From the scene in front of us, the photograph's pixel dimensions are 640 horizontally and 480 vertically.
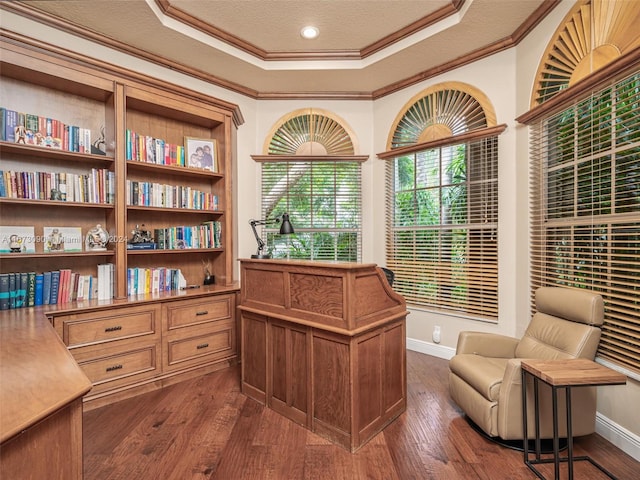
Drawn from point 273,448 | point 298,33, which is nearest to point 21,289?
point 273,448

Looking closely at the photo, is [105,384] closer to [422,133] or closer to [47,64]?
[47,64]

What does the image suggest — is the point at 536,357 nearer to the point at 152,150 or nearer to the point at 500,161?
the point at 500,161

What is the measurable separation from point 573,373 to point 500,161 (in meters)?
2.11

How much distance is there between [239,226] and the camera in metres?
4.01

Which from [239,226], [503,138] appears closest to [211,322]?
[239,226]

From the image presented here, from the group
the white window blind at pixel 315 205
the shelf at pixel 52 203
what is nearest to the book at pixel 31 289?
the shelf at pixel 52 203

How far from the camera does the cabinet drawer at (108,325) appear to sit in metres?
2.44

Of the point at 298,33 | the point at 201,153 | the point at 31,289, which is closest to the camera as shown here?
the point at 31,289

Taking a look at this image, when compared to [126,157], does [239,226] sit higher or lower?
lower

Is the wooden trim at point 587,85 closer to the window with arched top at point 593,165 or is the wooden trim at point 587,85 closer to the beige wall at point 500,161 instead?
the window with arched top at point 593,165

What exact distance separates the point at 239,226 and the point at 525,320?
3179mm

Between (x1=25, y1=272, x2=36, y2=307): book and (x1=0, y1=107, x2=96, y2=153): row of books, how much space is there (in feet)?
3.35

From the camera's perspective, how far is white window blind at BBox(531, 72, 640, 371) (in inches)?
78.4

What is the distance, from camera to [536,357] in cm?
228
